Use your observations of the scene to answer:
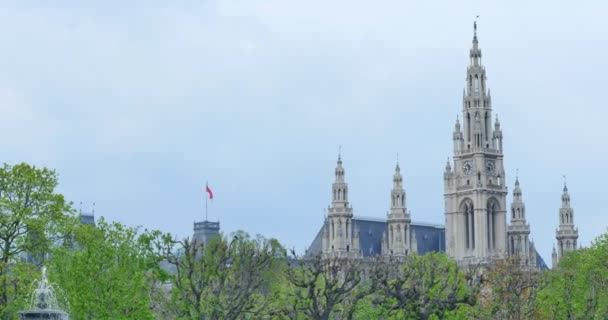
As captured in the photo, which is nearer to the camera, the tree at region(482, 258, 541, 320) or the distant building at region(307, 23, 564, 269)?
the tree at region(482, 258, 541, 320)

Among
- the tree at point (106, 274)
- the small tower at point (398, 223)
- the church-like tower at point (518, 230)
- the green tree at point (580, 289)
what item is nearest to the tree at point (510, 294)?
the green tree at point (580, 289)

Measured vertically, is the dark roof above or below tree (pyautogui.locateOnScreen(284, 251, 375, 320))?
above

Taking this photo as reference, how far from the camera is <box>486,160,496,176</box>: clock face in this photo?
589 feet

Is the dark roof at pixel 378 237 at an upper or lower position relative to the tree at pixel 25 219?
upper

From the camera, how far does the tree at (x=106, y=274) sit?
6919cm

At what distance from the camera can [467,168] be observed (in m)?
180

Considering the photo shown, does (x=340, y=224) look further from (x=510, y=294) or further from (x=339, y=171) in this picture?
(x=510, y=294)

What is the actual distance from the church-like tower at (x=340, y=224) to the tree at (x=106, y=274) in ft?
346

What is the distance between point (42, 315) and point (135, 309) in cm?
1625

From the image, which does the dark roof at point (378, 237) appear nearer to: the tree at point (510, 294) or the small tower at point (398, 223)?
the small tower at point (398, 223)

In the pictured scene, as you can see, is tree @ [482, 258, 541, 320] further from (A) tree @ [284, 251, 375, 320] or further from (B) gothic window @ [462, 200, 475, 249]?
(B) gothic window @ [462, 200, 475, 249]

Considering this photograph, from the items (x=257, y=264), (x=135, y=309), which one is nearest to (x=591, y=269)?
(x=257, y=264)

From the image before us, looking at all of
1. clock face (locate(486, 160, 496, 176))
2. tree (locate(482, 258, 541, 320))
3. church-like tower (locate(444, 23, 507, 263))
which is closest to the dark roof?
church-like tower (locate(444, 23, 507, 263))

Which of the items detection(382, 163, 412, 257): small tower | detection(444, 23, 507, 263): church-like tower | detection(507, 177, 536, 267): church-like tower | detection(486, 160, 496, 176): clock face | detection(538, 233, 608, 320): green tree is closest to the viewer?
detection(538, 233, 608, 320): green tree
